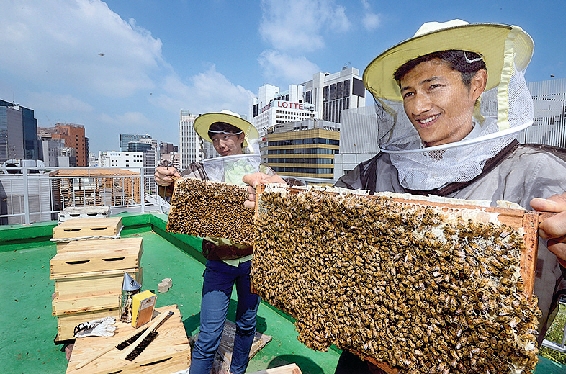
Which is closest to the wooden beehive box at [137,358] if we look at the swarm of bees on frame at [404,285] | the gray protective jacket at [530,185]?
the swarm of bees on frame at [404,285]

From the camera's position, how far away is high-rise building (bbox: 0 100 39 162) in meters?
54.7

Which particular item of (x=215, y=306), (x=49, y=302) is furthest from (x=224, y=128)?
(x=49, y=302)

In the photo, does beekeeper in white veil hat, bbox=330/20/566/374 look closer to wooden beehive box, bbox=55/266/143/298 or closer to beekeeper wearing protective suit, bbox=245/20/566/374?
beekeeper wearing protective suit, bbox=245/20/566/374

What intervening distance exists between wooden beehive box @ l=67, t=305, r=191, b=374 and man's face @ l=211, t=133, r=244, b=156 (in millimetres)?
1928

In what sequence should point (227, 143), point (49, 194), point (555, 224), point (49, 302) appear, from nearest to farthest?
point (555, 224) < point (227, 143) < point (49, 302) < point (49, 194)

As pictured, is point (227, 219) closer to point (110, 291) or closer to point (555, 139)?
point (110, 291)

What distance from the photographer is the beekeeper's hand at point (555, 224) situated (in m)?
0.88

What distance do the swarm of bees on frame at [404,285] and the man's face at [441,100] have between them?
51cm

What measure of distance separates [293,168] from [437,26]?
82.5 metres

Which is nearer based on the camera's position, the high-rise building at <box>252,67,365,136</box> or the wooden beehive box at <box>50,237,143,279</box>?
the wooden beehive box at <box>50,237,143,279</box>

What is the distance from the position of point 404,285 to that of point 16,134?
267 ft

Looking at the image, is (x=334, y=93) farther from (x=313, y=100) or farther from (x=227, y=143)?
(x=227, y=143)

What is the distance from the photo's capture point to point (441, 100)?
1.37 m

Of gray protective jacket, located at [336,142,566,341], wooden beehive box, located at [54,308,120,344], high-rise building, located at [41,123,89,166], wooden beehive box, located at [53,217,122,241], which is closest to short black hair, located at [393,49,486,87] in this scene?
gray protective jacket, located at [336,142,566,341]
